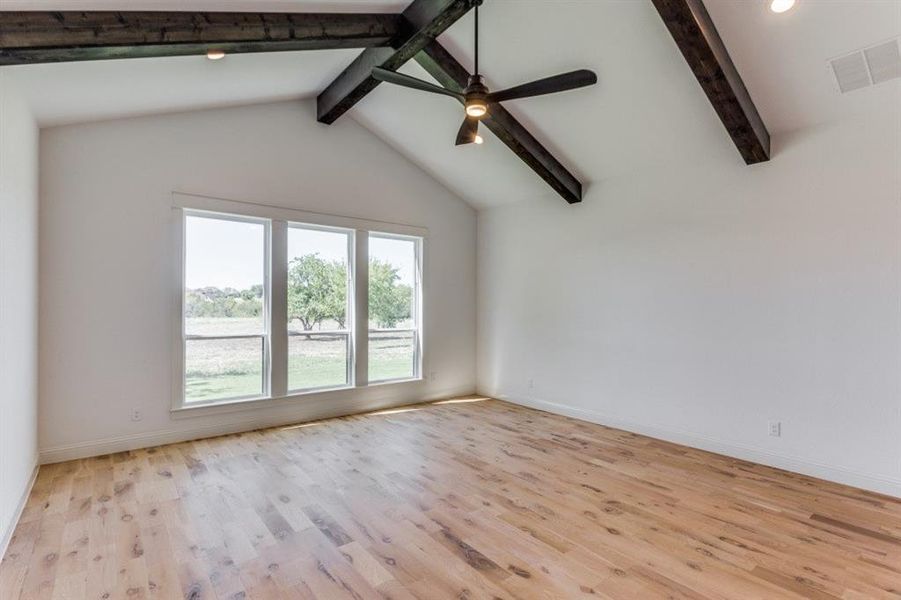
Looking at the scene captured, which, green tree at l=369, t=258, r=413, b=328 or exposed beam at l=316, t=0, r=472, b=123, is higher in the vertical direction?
exposed beam at l=316, t=0, r=472, b=123

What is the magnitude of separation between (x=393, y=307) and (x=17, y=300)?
12.2ft

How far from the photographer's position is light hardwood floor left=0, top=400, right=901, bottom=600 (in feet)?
7.11

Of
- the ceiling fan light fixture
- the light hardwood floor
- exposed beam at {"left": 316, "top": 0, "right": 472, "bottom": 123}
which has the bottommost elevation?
the light hardwood floor

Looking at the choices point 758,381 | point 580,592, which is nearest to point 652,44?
point 758,381

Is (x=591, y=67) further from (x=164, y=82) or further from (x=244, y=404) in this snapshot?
(x=244, y=404)

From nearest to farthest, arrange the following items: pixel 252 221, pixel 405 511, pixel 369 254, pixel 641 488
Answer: pixel 405 511, pixel 641 488, pixel 252 221, pixel 369 254

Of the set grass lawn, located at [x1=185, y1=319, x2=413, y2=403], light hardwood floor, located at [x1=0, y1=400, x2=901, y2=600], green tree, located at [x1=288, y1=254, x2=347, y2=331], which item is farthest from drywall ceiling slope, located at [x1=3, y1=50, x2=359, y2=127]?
light hardwood floor, located at [x1=0, y1=400, x2=901, y2=600]

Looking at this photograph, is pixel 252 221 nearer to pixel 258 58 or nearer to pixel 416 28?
pixel 258 58

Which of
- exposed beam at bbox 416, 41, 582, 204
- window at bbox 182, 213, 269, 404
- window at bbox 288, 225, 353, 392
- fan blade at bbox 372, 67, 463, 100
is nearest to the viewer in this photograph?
fan blade at bbox 372, 67, 463, 100

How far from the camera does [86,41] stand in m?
2.53

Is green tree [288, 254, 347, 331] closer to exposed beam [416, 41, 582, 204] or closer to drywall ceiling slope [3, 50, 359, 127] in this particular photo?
drywall ceiling slope [3, 50, 359, 127]

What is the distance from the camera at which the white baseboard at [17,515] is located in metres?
2.41

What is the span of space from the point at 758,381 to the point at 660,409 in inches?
37.7

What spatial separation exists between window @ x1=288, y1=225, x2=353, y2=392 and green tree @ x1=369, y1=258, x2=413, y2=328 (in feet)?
1.11
